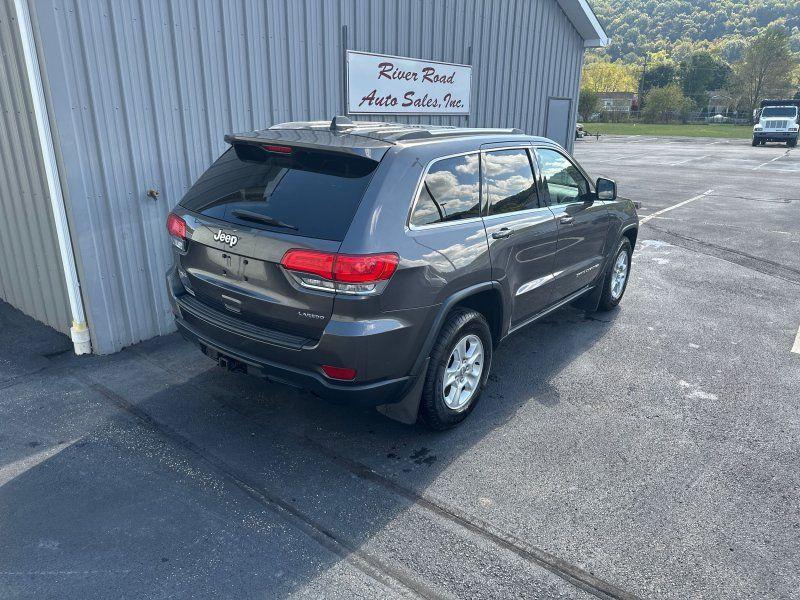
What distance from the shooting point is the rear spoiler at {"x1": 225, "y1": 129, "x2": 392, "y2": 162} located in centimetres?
323

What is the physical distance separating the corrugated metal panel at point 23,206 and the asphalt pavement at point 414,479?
13.5 inches

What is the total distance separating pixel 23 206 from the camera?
514cm

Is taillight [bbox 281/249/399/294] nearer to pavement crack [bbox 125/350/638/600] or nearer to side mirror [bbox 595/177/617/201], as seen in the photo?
pavement crack [bbox 125/350/638/600]

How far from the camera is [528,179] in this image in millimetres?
4426

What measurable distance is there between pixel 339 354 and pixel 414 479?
888 millimetres

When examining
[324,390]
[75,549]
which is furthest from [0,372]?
[324,390]

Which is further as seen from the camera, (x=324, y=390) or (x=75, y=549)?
(x=324, y=390)

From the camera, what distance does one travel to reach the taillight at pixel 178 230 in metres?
3.66

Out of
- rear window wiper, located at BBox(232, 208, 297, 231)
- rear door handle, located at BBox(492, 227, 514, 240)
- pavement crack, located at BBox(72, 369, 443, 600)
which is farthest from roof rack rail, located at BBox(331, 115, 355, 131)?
pavement crack, located at BBox(72, 369, 443, 600)

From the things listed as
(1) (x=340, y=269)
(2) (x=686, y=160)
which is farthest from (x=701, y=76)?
(1) (x=340, y=269)

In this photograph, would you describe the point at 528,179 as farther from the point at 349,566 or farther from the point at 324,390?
the point at 349,566

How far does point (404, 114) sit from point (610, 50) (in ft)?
660

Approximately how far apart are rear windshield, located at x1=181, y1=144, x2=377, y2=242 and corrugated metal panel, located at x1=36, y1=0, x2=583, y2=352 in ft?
4.99

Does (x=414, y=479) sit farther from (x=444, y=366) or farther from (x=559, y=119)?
(x=559, y=119)
